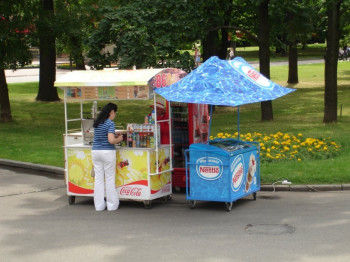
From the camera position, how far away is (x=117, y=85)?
11.4 meters

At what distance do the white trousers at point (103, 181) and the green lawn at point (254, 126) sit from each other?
124 inches

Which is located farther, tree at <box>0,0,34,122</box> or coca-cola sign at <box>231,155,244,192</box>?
tree at <box>0,0,34,122</box>

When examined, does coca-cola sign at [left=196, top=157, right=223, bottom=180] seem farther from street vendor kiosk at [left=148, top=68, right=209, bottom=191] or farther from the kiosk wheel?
street vendor kiosk at [left=148, top=68, right=209, bottom=191]

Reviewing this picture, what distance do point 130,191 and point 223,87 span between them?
7.63ft

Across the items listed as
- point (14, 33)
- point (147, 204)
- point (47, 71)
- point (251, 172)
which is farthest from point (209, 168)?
point (47, 71)

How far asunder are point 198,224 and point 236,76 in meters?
2.68

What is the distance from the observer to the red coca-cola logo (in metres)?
11.5

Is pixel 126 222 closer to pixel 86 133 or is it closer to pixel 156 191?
pixel 156 191

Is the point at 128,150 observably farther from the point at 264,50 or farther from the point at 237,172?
the point at 264,50

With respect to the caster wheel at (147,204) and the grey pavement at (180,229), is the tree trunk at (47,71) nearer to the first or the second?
the grey pavement at (180,229)

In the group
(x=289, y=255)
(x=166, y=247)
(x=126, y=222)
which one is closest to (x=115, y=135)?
(x=126, y=222)

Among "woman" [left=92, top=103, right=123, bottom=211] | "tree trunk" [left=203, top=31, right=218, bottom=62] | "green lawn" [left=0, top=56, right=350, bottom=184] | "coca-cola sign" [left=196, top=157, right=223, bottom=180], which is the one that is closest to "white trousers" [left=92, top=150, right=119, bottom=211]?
"woman" [left=92, top=103, right=123, bottom=211]

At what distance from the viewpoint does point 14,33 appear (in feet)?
76.0

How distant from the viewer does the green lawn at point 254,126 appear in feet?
44.5
